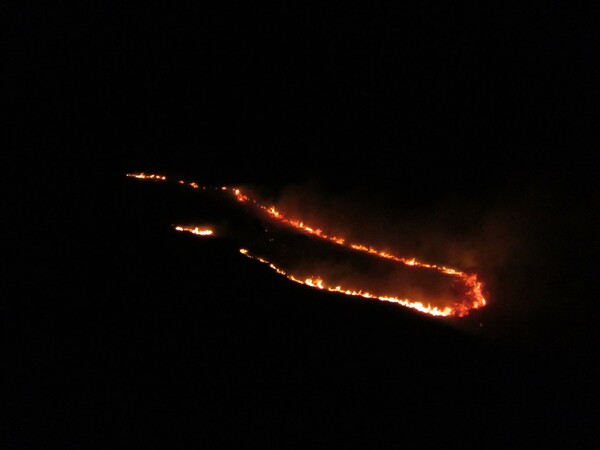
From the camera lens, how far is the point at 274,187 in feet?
34.4

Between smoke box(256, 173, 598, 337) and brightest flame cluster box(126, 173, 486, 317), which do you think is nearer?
brightest flame cluster box(126, 173, 486, 317)

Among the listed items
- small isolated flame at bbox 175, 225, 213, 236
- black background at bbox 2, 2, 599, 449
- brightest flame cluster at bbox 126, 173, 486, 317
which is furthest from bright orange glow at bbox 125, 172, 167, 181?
small isolated flame at bbox 175, 225, 213, 236

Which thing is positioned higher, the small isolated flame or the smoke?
the smoke

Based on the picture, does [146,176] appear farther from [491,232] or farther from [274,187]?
[491,232]

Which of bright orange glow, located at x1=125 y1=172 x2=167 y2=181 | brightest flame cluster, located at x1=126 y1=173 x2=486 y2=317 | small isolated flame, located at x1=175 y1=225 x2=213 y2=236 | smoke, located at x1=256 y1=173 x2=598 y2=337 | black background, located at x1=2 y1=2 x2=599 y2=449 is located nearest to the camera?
black background, located at x1=2 y1=2 x2=599 y2=449

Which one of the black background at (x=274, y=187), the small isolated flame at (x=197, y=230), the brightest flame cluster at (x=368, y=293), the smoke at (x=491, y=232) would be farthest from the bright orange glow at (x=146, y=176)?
the smoke at (x=491, y=232)

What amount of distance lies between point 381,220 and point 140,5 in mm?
7824

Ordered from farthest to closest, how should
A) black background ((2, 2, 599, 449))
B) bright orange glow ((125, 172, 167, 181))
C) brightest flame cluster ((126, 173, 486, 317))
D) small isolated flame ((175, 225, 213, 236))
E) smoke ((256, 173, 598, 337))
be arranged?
bright orange glow ((125, 172, 167, 181)) < small isolated flame ((175, 225, 213, 236)) < smoke ((256, 173, 598, 337)) < brightest flame cluster ((126, 173, 486, 317)) < black background ((2, 2, 599, 449))

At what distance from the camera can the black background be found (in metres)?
5.98

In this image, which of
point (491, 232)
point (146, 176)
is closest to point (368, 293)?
point (491, 232)

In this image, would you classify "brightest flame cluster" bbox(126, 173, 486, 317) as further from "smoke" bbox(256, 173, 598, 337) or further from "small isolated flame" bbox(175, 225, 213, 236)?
"smoke" bbox(256, 173, 598, 337)

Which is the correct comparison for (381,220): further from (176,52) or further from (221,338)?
(176,52)

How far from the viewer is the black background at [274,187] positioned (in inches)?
235

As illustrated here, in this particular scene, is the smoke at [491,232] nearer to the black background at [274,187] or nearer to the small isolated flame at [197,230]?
the black background at [274,187]
